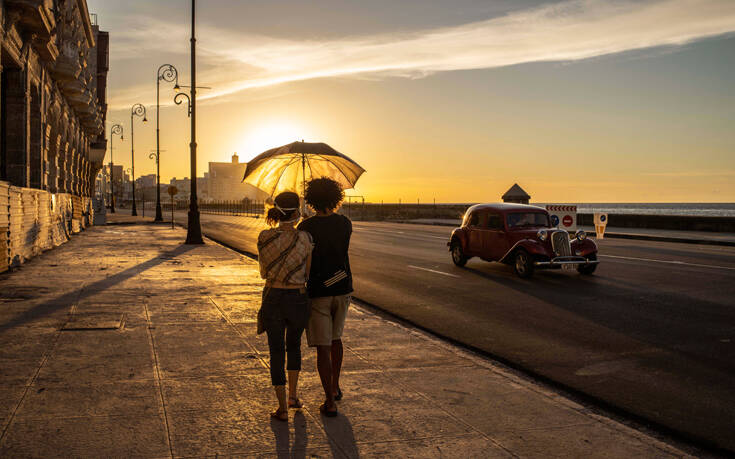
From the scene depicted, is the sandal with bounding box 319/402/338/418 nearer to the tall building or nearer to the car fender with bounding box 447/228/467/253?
the car fender with bounding box 447/228/467/253

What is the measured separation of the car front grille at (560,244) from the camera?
46.5 feet

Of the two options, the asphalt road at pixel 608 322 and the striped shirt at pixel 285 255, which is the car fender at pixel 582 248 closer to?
the asphalt road at pixel 608 322

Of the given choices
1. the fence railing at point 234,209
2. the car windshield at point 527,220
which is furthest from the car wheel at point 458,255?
the fence railing at point 234,209

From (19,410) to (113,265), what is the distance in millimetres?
11328

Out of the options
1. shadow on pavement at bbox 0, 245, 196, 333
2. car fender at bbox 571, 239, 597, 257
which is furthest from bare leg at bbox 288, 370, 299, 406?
car fender at bbox 571, 239, 597, 257

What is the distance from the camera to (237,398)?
5203mm

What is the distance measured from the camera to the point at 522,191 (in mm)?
39125

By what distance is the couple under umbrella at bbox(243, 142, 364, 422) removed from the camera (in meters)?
4.73

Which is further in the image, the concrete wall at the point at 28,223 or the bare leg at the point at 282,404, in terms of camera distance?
the concrete wall at the point at 28,223

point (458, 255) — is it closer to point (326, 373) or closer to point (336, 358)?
point (336, 358)

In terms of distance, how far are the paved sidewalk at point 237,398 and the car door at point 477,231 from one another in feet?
23.6

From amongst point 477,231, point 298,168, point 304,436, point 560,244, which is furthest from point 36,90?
point 304,436

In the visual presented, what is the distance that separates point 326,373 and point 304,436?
0.60 m

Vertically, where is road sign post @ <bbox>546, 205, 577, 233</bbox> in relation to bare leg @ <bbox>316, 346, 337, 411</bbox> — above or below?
above
